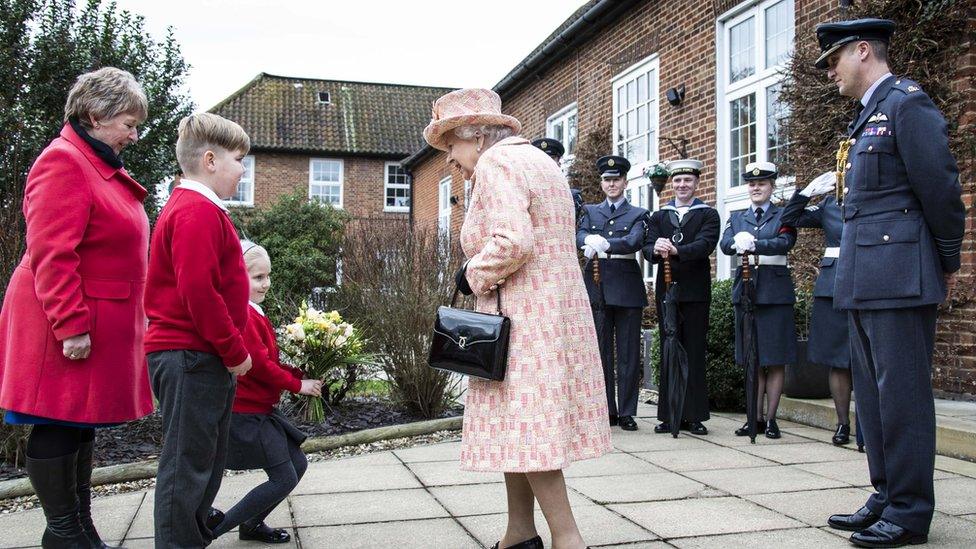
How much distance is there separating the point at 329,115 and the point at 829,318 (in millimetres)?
28628

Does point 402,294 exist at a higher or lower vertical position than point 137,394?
higher

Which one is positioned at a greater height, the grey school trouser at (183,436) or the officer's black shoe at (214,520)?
the grey school trouser at (183,436)

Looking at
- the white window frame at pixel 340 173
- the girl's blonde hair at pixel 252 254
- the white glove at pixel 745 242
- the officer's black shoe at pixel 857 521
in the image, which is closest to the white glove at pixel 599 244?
the white glove at pixel 745 242

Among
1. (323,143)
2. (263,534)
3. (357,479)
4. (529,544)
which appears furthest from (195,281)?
(323,143)

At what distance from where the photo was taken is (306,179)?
100ft

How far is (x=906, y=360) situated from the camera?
348 cm

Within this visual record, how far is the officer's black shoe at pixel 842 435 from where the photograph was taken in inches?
225

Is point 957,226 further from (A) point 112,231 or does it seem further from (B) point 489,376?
(A) point 112,231

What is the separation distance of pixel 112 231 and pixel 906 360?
3.23 m

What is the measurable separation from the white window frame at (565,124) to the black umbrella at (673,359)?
7.29 m

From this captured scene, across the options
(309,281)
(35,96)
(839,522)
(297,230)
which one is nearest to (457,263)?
(839,522)

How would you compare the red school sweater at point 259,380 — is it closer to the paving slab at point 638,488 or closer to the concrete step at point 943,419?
the paving slab at point 638,488

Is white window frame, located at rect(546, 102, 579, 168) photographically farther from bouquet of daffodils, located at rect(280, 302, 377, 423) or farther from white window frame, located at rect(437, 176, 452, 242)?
bouquet of daffodils, located at rect(280, 302, 377, 423)

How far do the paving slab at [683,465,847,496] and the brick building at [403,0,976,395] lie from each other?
7.91 ft
